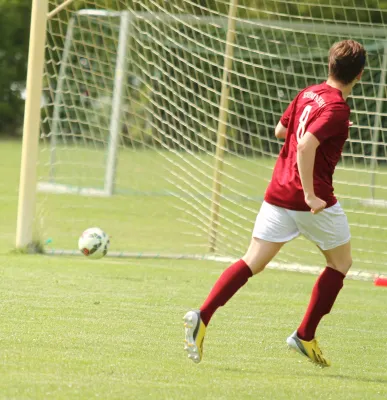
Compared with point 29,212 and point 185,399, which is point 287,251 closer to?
point 29,212

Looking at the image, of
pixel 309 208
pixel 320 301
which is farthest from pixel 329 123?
pixel 320 301

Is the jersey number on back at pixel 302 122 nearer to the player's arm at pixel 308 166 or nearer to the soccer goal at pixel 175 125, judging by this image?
the player's arm at pixel 308 166

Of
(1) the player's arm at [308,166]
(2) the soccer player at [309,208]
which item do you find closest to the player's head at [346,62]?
(2) the soccer player at [309,208]

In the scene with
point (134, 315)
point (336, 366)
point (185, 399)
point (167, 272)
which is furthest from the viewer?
point (167, 272)

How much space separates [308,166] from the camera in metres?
4.94

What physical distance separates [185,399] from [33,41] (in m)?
5.17

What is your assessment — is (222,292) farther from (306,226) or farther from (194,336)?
(306,226)

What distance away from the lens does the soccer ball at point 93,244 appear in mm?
8469

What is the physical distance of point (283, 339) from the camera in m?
6.04

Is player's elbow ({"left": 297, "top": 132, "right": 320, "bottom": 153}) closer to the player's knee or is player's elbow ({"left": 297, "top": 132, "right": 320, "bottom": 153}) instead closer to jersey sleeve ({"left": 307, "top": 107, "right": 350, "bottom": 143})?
jersey sleeve ({"left": 307, "top": 107, "right": 350, "bottom": 143})

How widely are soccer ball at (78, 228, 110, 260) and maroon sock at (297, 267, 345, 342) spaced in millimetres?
3418

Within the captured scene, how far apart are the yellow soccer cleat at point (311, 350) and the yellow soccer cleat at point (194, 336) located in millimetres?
532

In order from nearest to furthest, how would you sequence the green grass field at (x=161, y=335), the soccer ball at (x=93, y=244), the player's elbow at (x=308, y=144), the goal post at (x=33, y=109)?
the green grass field at (x=161, y=335), the player's elbow at (x=308, y=144), the soccer ball at (x=93, y=244), the goal post at (x=33, y=109)

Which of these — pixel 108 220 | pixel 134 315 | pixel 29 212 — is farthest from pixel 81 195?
pixel 134 315
